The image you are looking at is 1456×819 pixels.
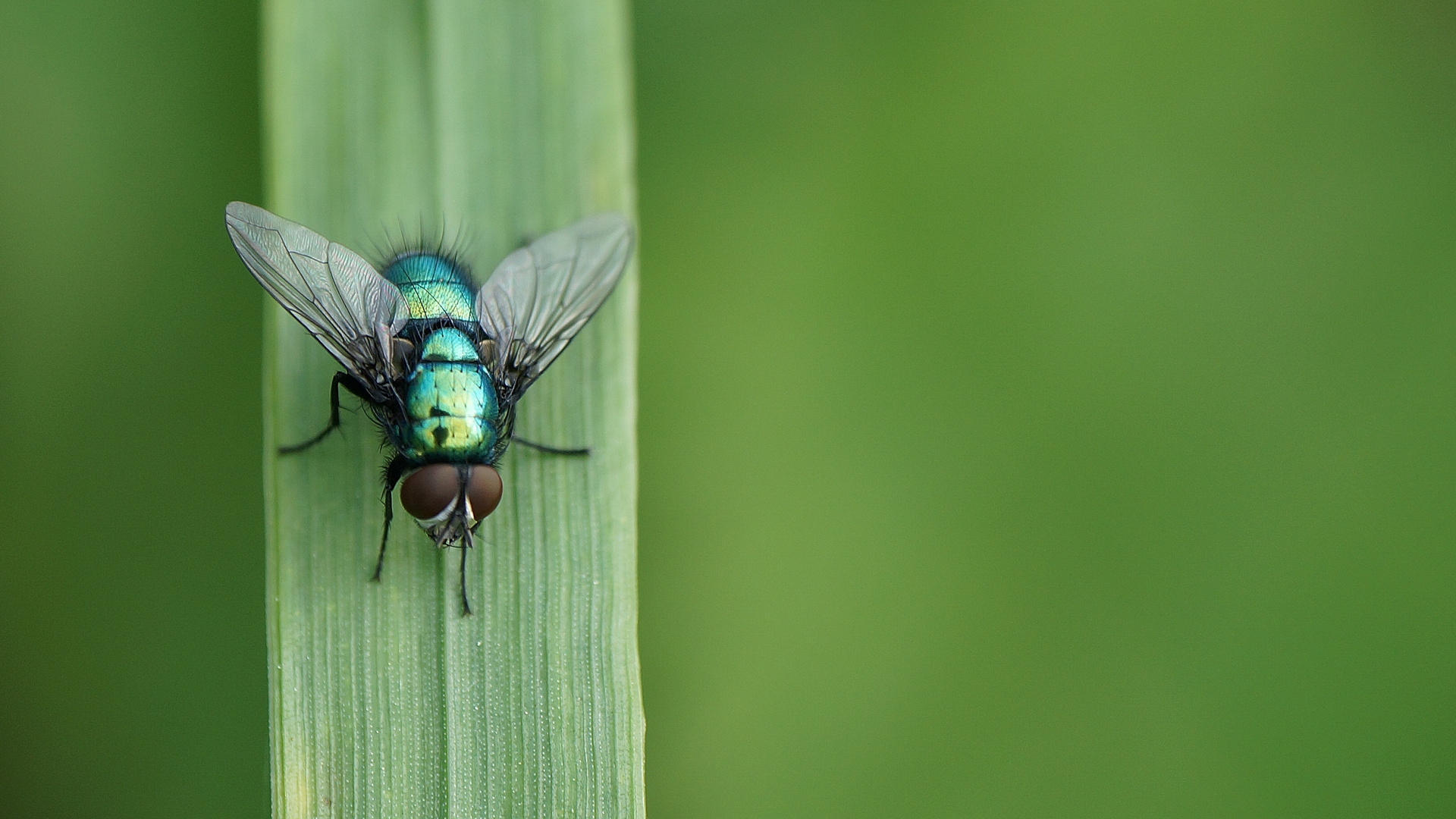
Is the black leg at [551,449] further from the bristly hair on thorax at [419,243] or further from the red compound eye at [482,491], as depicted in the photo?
the bristly hair on thorax at [419,243]

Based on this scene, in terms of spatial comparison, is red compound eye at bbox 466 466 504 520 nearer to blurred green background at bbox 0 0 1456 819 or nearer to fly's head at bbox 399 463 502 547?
fly's head at bbox 399 463 502 547

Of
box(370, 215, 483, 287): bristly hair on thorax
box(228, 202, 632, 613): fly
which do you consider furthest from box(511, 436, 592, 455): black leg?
box(370, 215, 483, 287): bristly hair on thorax

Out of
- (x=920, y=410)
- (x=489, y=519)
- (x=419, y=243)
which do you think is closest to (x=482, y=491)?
(x=489, y=519)

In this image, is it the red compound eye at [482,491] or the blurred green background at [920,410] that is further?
the blurred green background at [920,410]

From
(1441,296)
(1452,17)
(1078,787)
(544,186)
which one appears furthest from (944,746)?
(1452,17)

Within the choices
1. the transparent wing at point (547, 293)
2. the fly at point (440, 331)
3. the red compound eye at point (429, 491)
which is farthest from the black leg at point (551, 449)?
the red compound eye at point (429, 491)

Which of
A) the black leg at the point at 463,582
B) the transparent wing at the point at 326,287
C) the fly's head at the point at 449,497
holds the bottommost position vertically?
the black leg at the point at 463,582
